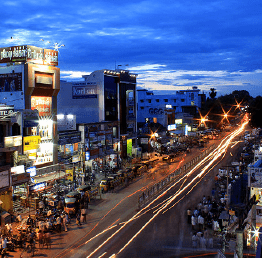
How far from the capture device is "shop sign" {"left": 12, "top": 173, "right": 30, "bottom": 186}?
2732cm

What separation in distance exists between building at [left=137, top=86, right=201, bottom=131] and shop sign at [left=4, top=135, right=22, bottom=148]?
57564 mm

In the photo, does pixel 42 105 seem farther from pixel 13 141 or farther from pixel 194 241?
pixel 194 241

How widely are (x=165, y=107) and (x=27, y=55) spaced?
55.6 m

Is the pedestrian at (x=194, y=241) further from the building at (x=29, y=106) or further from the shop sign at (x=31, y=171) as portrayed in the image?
the shop sign at (x=31, y=171)

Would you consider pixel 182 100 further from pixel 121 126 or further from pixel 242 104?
pixel 242 104

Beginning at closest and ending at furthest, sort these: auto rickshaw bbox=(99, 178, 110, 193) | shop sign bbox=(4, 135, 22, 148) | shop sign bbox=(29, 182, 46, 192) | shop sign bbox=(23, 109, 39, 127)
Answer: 1. shop sign bbox=(4, 135, 22, 148)
2. shop sign bbox=(29, 182, 46, 192)
3. shop sign bbox=(23, 109, 39, 127)
4. auto rickshaw bbox=(99, 178, 110, 193)

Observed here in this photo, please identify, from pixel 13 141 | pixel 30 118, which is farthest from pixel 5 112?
pixel 30 118

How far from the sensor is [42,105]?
115 feet

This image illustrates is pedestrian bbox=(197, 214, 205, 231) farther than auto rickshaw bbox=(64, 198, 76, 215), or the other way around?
auto rickshaw bbox=(64, 198, 76, 215)

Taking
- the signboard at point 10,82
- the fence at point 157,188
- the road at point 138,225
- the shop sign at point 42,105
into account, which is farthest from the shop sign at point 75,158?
the signboard at point 10,82

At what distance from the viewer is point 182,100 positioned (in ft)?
366

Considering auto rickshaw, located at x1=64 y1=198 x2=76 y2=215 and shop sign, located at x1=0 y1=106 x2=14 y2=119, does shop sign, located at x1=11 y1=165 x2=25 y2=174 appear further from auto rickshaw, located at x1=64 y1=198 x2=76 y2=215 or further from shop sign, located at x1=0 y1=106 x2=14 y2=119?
auto rickshaw, located at x1=64 y1=198 x2=76 y2=215

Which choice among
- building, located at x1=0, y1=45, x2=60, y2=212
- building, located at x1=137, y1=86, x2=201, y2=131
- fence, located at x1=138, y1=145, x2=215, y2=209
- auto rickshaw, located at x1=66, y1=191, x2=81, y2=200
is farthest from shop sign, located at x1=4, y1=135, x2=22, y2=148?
building, located at x1=137, y1=86, x2=201, y2=131

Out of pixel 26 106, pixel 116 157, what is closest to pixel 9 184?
pixel 26 106
